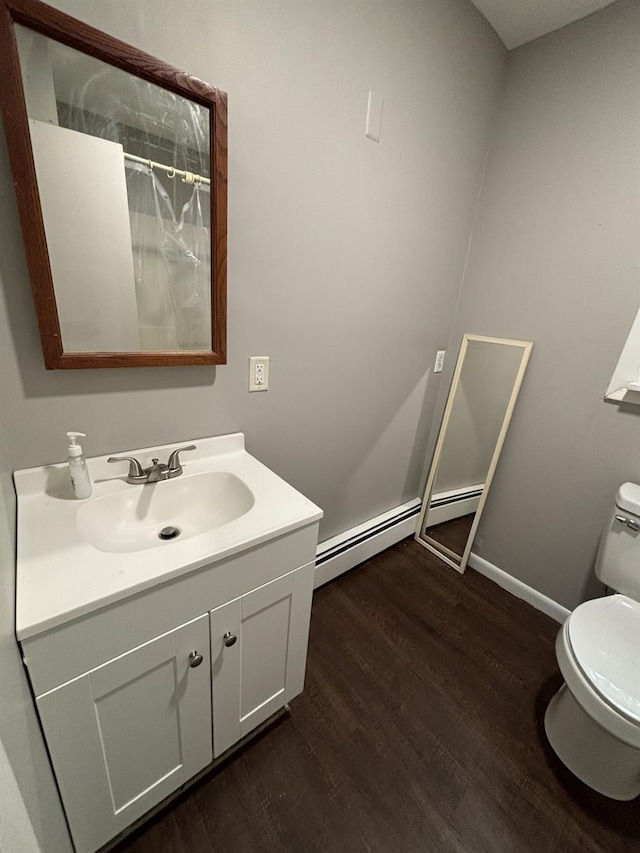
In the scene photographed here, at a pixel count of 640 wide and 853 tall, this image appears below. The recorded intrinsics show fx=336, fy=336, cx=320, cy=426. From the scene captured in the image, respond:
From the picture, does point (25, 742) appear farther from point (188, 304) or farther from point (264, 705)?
point (188, 304)

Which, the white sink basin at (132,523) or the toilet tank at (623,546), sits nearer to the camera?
the white sink basin at (132,523)

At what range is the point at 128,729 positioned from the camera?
76cm

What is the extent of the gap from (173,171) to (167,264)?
0.22m

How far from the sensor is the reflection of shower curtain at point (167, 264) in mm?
854

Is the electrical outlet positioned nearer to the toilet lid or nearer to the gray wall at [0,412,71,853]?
the gray wall at [0,412,71,853]

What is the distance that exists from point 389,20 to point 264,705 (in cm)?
222

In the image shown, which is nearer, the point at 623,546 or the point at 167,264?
the point at 167,264

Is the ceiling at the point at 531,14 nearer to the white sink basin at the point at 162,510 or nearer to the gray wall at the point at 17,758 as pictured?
the white sink basin at the point at 162,510

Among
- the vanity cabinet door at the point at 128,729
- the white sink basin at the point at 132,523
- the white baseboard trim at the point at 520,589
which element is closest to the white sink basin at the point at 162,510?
the white sink basin at the point at 132,523

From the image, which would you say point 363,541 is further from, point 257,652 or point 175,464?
point 175,464

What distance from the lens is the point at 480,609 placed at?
1680mm

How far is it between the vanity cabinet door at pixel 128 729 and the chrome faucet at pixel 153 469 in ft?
1.40

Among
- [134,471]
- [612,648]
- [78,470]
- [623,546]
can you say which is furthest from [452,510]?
[78,470]

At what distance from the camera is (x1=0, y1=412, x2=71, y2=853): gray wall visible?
0.36 meters
